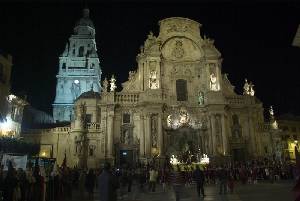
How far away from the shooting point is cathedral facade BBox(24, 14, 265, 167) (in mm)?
37156

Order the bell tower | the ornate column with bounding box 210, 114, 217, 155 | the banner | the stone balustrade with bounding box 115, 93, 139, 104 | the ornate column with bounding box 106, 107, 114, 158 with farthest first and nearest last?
the bell tower, the stone balustrade with bounding box 115, 93, 139, 104, the ornate column with bounding box 210, 114, 217, 155, the ornate column with bounding box 106, 107, 114, 158, the banner

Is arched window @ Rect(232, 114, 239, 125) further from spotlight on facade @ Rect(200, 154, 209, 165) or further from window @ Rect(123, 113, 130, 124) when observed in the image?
window @ Rect(123, 113, 130, 124)

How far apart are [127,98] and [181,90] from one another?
7353mm

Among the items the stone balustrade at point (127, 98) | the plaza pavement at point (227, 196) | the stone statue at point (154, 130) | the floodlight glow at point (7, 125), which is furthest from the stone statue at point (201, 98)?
the floodlight glow at point (7, 125)

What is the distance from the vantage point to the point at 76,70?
2408 inches

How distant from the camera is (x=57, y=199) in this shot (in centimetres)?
1661

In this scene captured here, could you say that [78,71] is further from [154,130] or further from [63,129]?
[154,130]

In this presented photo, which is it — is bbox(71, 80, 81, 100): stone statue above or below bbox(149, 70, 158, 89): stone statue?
above

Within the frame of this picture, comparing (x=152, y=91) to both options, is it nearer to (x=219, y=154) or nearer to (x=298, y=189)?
(x=219, y=154)

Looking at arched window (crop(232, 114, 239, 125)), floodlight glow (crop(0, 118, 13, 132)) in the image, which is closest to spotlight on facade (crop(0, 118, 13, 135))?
floodlight glow (crop(0, 118, 13, 132))

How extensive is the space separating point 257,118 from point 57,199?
31.4 m

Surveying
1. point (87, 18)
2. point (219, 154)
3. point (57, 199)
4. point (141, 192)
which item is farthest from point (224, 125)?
point (87, 18)

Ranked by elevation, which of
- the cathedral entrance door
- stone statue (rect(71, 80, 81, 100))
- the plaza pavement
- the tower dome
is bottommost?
the plaza pavement

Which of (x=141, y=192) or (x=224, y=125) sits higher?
(x=224, y=125)
